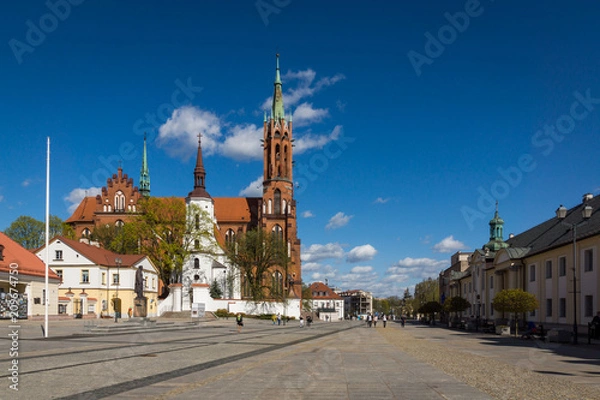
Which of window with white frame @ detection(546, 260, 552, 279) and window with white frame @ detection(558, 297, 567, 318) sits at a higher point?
window with white frame @ detection(546, 260, 552, 279)

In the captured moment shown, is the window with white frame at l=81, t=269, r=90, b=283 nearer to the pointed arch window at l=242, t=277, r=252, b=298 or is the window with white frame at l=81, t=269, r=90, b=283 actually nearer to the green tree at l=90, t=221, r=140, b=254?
the green tree at l=90, t=221, r=140, b=254

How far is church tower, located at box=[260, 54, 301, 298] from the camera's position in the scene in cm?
9488

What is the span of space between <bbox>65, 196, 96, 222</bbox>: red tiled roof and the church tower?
28.5m

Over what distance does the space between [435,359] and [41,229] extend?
92.3m

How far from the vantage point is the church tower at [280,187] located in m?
94.9

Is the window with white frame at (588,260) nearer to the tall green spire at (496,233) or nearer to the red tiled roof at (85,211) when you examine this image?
the tall green spire at (496,233)

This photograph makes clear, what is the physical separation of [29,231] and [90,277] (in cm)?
3980

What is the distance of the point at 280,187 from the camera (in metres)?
98.9

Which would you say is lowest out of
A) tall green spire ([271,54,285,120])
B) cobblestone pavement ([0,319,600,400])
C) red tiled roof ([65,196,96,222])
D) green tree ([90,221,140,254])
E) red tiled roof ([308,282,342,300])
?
red tiled roof ([308,282,342,300])

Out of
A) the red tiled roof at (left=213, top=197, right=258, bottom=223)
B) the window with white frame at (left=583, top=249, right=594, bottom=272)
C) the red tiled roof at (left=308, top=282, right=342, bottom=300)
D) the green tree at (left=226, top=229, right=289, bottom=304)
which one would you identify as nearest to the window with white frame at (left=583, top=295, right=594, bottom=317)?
the window with white frame at (left=583, top=249, right=594, bottom=272)

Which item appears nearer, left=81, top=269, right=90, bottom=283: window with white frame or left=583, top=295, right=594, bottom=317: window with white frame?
left=583, top=295, right=594, bottom=317: window with white frame

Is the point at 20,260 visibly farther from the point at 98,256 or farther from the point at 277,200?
the point at 277,200

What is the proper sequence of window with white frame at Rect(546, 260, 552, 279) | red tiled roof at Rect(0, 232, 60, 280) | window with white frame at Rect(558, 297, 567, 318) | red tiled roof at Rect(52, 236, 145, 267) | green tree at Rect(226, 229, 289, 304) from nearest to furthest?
window with white frame at Rect(558, 297, 567, 318), red tiled roof at Rect(0, 232, 60, 280), window with white frame at Rect(546, 260, 552, 279), red tiled roof at Rect(52, 236, 145, 267), green tree at Rect(226, 229, 289, 304)

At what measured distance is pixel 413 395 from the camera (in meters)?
11.5
